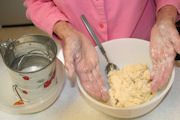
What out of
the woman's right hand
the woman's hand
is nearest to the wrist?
the woman's right hand

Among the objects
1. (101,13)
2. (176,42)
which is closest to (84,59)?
(101,13)

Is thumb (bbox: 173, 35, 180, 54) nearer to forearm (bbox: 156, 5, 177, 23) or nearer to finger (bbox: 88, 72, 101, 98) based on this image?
forearm (bbox: 156, 5, 177, 23)

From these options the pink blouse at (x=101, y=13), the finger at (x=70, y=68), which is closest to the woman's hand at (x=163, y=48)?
the pink blouse at (x=101, y=13)

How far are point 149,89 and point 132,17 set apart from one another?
304 mm

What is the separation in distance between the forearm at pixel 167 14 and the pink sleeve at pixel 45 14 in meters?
0.36

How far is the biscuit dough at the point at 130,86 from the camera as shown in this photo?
66cm

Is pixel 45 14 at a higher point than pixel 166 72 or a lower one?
higher

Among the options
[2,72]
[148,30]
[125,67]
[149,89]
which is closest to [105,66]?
[125,67]

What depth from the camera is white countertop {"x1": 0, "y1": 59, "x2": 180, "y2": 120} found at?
66cm

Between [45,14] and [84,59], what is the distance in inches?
9.6

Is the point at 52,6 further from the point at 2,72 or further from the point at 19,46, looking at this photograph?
the point at 2,72

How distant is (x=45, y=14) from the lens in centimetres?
77

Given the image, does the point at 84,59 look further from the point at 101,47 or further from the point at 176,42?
the point at 176,42

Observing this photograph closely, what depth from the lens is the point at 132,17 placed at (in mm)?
806
